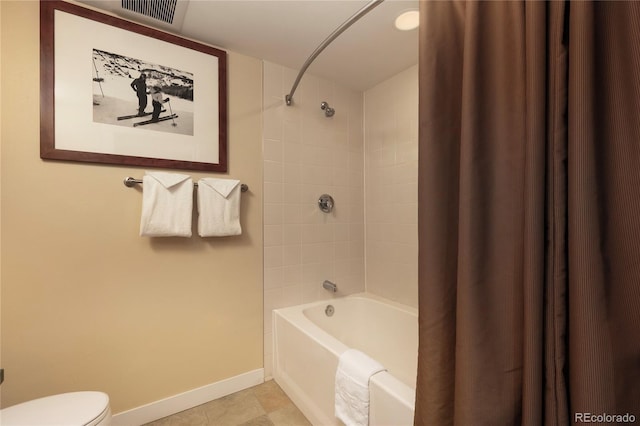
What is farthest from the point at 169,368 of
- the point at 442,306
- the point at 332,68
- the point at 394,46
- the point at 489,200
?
the point at 394,46

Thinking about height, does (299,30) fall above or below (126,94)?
above

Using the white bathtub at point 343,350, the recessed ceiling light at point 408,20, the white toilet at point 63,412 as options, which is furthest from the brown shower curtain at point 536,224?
the white toilet at point 63,412

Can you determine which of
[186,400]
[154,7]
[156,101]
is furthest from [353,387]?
[154,7]

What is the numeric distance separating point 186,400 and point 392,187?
197 centimetres

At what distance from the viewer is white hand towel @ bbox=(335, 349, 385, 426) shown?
1137 mm

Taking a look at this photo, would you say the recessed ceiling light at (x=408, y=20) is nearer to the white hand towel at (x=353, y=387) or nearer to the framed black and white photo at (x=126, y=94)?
the framed black and white photo at (x=126, y=94)

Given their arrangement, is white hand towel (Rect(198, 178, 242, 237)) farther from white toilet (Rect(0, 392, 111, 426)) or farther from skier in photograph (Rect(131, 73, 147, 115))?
white toilet (Rect(0, 392, 111, 426))

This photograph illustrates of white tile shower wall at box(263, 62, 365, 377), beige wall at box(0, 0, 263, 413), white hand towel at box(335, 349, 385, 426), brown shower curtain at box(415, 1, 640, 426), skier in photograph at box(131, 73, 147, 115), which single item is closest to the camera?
brown shower curtain at box(415, 1, 640, 426)

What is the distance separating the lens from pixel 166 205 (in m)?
1.50

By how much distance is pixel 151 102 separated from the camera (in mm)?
1567

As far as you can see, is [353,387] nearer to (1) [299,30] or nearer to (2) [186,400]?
(2) [186,400]

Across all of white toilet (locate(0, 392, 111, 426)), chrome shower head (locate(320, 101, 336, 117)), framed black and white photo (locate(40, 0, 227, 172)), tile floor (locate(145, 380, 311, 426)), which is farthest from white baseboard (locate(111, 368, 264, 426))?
chrome shower head (locate(320, 101, 336, 117))

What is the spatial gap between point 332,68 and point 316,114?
344 mm

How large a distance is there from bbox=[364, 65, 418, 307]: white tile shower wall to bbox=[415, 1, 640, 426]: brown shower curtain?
4.06ft
